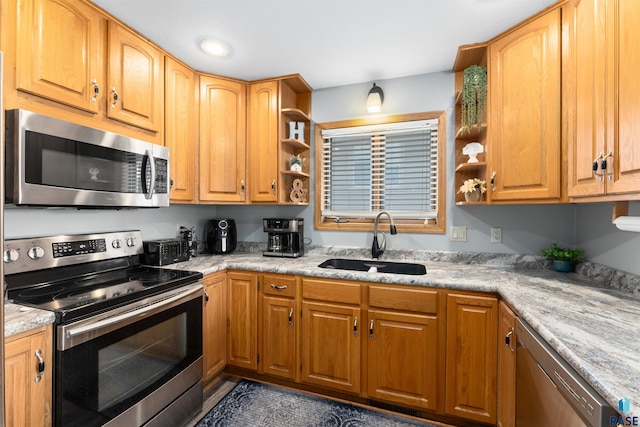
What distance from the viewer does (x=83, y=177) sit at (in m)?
1.50

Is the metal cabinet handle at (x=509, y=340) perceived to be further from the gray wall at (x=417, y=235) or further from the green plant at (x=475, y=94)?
the green plant at (x=475, y=94)

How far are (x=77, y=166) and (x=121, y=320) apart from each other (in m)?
0.78

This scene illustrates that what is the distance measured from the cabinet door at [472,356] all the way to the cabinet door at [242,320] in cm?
130

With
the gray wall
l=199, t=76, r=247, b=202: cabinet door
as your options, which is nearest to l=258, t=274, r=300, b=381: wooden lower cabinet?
the gray wall

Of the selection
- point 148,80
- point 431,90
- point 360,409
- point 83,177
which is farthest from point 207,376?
point 431,90

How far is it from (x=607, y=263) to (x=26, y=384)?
2730 millimetres

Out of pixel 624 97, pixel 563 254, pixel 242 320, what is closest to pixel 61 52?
pixel 242 320

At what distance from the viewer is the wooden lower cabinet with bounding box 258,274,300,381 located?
207 cm

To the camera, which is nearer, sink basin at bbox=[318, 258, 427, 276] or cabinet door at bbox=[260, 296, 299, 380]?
cabinet door at bbox=[260, 296, 299, 380]

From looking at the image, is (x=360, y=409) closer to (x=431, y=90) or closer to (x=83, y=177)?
(x=83, y=177)

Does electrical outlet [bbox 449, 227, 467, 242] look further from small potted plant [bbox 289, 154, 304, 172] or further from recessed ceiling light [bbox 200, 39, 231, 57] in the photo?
recessed ceiling light [bbox 200, 39, 231, 57]

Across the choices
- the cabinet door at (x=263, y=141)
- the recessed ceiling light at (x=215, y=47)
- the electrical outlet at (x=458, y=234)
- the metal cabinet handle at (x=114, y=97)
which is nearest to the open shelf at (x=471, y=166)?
the electrical outlet at (x=458, y=234)

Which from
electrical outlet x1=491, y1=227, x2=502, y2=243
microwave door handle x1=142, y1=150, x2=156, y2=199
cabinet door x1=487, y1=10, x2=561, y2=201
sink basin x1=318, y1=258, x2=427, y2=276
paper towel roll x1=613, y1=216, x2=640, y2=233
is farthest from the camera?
sink basin x1=318, y1=258, x2=427, y2=276

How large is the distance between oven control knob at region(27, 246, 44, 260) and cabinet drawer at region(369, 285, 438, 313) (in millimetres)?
1811
